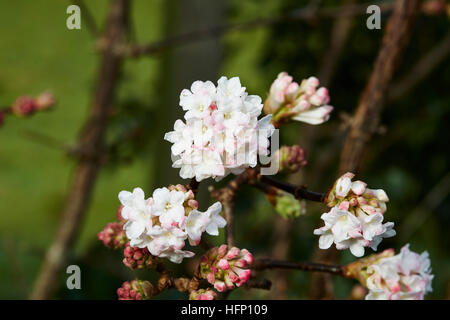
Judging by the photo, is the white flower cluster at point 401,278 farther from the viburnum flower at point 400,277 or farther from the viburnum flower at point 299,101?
the viburnum flower at point 299,101

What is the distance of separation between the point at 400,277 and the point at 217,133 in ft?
0.69

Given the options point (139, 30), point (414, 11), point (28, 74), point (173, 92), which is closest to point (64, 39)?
point (28, 74)

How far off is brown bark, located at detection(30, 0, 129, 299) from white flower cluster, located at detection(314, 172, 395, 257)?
63 cm

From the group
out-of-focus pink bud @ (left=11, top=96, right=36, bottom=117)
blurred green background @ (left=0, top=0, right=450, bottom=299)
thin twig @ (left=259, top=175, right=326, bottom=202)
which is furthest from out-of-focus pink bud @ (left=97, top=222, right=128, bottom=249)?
out-of-focus pink bud @ (left=11, top=96, right=36, bottom=117)

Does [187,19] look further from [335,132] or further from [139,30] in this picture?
[139,30]

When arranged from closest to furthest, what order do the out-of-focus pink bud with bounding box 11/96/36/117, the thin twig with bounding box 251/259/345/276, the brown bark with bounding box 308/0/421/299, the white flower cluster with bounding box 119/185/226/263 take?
1. the white flower cluster with bounding box 119/185/226/263
2. the thin twig with bounding box 251/259/345/276
3. the brown bark with bounding box 308/0/421/299
4. the out-of-focus pink bud with bounding box 11/96/36/117

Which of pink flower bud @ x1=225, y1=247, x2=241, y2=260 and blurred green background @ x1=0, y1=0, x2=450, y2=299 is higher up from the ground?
blurred green background @ x1=0, y1=0, x2=450, y2=299

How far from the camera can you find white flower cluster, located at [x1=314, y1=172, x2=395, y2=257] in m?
0.45

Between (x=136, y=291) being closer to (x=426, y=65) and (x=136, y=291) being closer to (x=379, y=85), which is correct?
(x=379, y=85)

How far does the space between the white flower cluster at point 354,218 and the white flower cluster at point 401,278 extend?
42 mm

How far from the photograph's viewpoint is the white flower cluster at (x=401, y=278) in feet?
1.61

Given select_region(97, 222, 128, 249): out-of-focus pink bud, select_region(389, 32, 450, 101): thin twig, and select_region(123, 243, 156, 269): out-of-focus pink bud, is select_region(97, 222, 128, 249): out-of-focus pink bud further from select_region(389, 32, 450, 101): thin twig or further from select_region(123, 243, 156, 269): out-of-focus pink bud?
select_region(389, 32, 450, 101): thin twig
